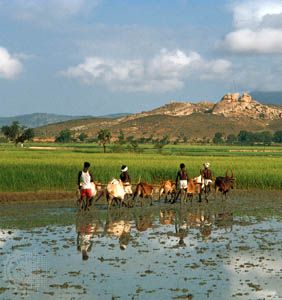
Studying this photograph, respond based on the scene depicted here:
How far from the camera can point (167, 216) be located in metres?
19.2

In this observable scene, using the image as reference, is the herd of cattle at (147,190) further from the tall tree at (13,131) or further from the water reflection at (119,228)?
the tall tree at (13,131)

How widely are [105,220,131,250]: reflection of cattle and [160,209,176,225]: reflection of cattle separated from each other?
1.29 meters

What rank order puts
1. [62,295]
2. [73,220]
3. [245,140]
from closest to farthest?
[62,295], [73,220], [245,140]

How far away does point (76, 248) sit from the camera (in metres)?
13.2

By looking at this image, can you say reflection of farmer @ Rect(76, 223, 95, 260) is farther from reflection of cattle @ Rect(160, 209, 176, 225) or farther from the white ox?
the white ox

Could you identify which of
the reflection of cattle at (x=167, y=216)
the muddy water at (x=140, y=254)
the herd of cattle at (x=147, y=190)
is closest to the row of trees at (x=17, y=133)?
the herd of cattle at (x=147, y=190)

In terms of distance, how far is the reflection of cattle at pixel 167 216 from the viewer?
17.8 m

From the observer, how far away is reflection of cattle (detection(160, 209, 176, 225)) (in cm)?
1775

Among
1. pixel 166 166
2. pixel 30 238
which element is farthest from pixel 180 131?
pixel 30 238

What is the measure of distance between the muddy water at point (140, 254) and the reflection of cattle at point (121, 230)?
0.09 ft

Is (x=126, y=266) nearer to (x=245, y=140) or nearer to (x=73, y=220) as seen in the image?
(x=73, y=220)

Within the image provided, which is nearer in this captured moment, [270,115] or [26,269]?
[26,269]

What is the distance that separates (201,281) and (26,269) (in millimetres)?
3525

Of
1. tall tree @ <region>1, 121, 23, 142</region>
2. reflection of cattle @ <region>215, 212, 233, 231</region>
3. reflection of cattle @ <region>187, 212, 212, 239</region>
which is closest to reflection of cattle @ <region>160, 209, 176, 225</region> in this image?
reflection of cattle @ <region>187, 212, 212, 239</region>
